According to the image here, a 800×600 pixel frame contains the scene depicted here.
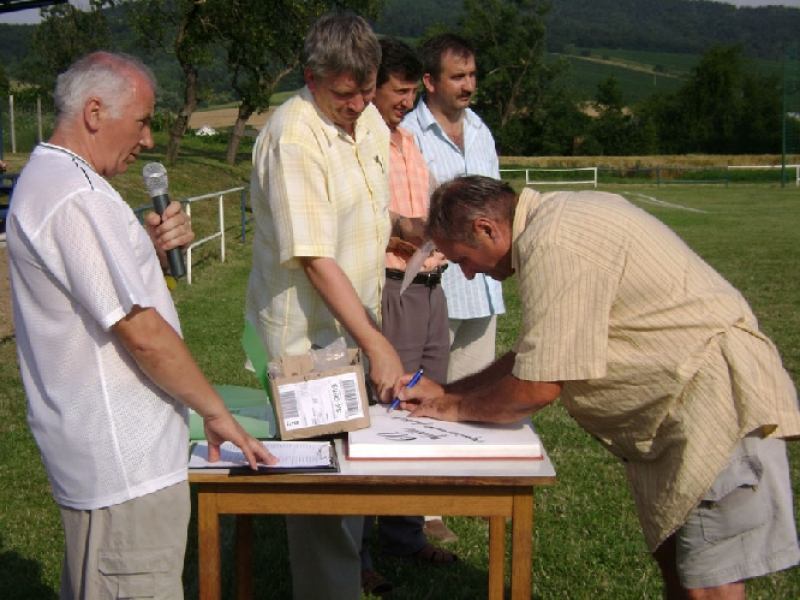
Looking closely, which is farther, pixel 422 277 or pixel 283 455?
pixel 422 277

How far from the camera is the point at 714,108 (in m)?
70.9

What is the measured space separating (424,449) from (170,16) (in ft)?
106

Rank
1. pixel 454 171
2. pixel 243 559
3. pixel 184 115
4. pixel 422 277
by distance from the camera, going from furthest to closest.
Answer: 1. pixel 184 115
2. pixel 454 171
3. pixel 422 277
4. pixel 243 559

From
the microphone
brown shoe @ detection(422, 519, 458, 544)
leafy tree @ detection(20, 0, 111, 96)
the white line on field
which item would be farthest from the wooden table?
leafy tree @ detection(20, 0, 111, 96)

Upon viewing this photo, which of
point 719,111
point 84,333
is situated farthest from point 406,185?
point 719,111

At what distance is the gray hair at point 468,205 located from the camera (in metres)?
2.69

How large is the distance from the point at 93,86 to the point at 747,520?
76.1 inches

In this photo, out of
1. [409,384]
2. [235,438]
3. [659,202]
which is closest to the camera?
[235,438]

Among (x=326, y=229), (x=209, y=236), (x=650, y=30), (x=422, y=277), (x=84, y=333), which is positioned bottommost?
(x=209, y=236)

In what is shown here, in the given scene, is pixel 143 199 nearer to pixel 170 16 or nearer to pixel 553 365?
pixel 170 16

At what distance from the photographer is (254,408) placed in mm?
3123

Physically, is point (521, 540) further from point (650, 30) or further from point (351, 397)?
point (650, 30)

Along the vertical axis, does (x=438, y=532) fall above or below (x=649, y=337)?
below

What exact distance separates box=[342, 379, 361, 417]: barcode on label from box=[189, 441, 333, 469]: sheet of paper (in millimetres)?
109
